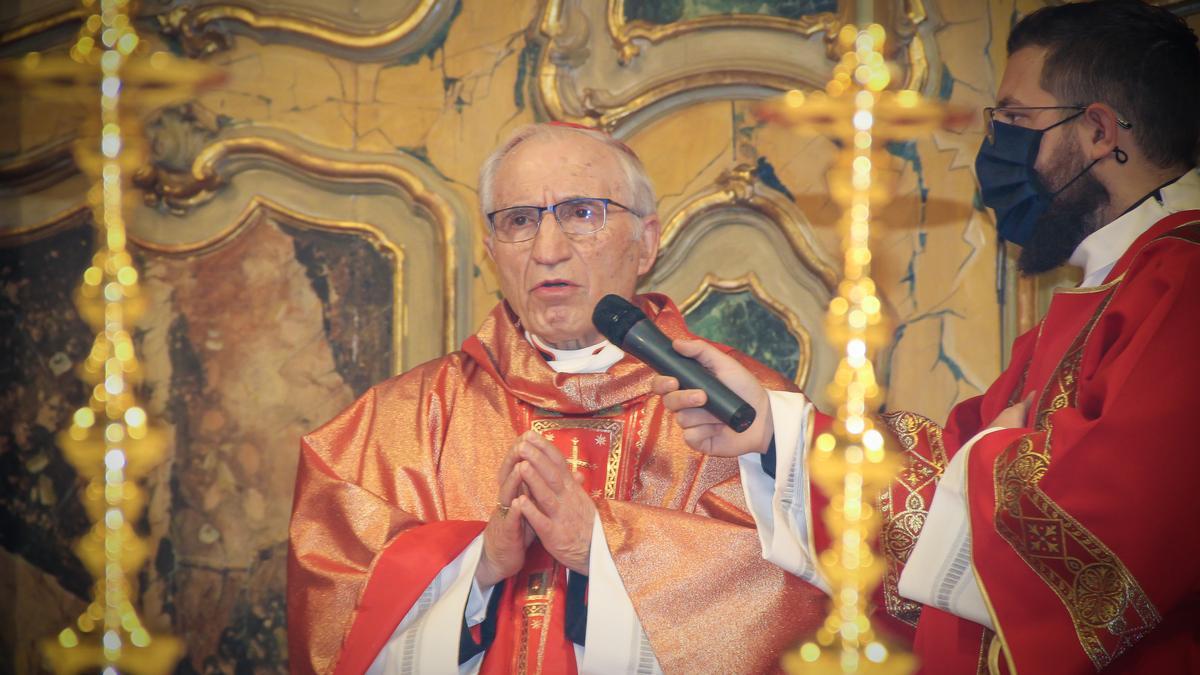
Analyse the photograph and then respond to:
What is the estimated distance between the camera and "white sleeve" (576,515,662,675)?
9.03 feet

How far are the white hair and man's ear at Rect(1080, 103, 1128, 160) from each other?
1.07 meters

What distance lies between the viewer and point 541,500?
2799 mm

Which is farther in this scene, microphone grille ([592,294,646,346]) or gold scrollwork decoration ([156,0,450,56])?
gold scrollwork decoration ([156,0,450,56])

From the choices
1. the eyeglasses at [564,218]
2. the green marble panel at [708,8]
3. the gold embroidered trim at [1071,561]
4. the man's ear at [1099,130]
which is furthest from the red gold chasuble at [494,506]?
the green marble panel at [708,8]

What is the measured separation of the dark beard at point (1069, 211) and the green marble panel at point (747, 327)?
40.9 inches

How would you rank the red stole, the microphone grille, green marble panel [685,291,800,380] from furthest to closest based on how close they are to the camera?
1. green marble panel [685,291,800,380]
2. the red stole
3. the microphone grille

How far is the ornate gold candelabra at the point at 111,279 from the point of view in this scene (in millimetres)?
3918

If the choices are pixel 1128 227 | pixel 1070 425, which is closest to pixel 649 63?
pixel 1128 227

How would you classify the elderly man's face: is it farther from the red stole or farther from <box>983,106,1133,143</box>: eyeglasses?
<box>983,106,1133,143</box>: eyeglasses

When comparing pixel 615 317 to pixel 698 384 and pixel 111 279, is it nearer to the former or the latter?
pixel 698 384

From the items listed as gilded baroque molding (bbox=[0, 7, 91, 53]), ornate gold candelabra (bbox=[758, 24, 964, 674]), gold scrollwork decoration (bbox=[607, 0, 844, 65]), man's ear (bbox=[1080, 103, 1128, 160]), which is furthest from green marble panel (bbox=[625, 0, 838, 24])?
gilded baroque molding (bbox=[0, 7, 91, 53])

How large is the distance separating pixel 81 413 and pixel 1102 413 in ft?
9.36

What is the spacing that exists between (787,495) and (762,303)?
3.51ft

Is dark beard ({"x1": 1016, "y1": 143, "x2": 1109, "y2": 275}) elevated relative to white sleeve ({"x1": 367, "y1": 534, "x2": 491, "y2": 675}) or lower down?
elevated
